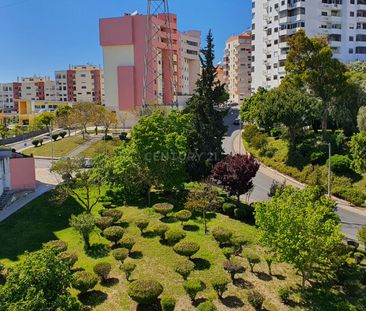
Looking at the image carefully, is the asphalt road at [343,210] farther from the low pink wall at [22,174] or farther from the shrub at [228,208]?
the low pink wall at [22,174]

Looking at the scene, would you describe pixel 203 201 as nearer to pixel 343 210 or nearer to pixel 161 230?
pixel 161 230

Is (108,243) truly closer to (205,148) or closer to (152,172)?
(152,172)

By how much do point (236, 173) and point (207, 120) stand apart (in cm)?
1044

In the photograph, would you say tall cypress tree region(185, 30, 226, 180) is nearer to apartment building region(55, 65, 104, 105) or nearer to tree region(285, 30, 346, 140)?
tree region(285, 30, 346, 140)

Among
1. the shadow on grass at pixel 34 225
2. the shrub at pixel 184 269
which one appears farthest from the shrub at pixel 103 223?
the shrub at pixel 184 269

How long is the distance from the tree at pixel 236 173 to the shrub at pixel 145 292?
15.2 metres

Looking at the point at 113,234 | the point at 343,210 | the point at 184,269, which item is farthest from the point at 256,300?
the point at 343,210

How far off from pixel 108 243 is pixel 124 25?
7134 centimetres

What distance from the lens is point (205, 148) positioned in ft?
137

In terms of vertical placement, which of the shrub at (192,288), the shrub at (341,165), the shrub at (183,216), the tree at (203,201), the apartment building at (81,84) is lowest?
the shrub at (192,288)

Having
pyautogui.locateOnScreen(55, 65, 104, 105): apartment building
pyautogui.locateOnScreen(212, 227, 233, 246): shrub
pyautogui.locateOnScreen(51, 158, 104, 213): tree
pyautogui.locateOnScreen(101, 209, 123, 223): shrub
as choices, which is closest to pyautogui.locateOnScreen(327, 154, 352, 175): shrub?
pyautogui.locateOnScreen(212, 227, 233, 246): shrub

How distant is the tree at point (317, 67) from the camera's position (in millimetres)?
47500

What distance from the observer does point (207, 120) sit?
42.0 meters

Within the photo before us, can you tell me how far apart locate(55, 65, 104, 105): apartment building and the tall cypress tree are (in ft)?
376
